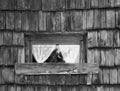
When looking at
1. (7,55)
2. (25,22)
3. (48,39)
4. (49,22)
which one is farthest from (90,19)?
(7,55)

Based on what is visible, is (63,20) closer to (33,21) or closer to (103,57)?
(33,21)

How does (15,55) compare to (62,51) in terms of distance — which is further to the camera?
(62,51)

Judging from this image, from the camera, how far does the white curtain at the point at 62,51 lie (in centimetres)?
625

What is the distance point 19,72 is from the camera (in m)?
6.01

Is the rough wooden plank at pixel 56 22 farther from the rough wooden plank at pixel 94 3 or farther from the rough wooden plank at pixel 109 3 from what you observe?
the rough wooden plank at pixel 109 3

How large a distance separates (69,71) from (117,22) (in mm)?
1121

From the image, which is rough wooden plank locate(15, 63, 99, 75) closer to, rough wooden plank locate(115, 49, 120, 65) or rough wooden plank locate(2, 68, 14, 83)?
rough wooden plank locate(2, 68, 14, 83)

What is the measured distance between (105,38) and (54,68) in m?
0.97

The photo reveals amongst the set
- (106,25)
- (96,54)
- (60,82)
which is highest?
(106,25)

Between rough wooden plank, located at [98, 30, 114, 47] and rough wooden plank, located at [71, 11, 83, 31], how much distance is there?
37cm

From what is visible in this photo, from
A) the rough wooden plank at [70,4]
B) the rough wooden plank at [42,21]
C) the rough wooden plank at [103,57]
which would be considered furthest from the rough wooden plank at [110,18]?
the rough wooden plank at [42,21]

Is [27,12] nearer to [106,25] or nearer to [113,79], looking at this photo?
[106,25]

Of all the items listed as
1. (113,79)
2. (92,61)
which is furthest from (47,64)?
(113,79)

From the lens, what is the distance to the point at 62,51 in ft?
20.6
